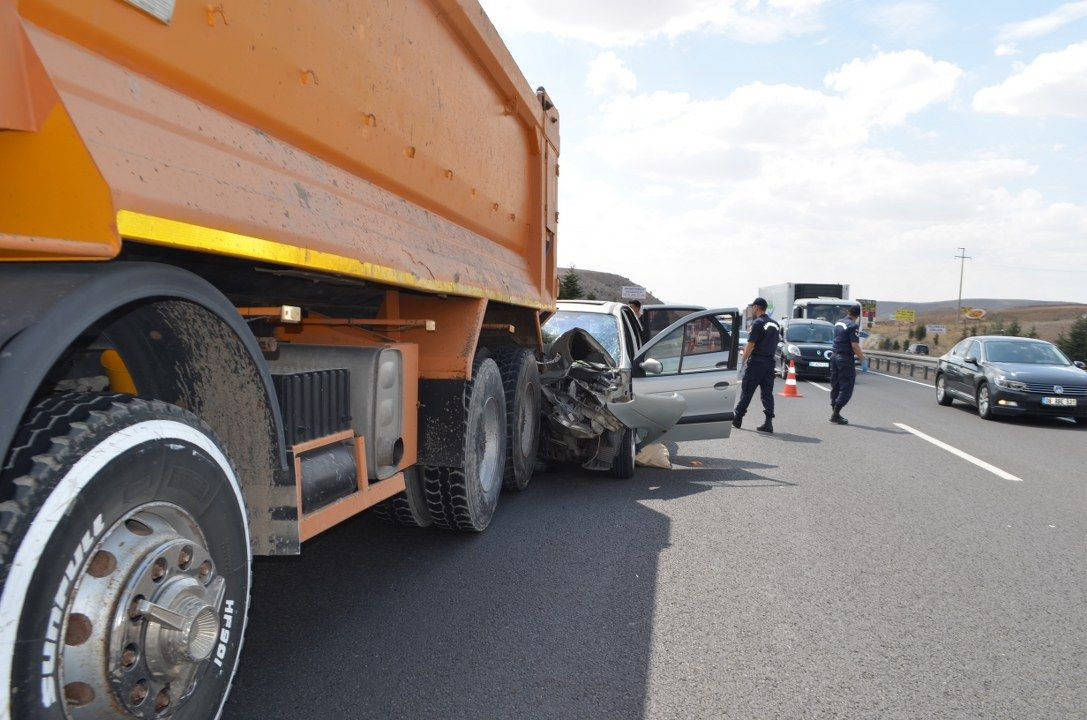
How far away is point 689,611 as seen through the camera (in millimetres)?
3814

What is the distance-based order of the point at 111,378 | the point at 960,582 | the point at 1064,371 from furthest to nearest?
1. the point at 1064,371
2. the point at 960,582
3. the point at 111,378

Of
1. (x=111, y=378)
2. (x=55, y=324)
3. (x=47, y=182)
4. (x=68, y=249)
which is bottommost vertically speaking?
(x=111, y=378)

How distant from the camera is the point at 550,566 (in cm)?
443

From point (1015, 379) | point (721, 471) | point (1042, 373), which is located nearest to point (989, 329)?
point (1042, 373)

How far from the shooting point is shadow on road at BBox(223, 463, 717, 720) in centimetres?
284

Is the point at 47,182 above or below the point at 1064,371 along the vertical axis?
above

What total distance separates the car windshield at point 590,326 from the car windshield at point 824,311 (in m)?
19.1

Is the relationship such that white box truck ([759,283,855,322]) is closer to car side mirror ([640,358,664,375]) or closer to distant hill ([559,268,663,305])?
car side mirror ([640,358,664,375])

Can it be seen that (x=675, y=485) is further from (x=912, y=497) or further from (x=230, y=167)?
(x=230, y=167)

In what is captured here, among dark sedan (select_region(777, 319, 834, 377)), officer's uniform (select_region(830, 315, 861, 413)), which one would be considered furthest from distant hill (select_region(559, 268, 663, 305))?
officer's uniform (select_region(830, 315, 861, 413))

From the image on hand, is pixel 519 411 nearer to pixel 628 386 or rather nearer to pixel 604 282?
pixel 628 386

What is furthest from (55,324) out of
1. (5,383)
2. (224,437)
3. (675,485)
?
(675,485)

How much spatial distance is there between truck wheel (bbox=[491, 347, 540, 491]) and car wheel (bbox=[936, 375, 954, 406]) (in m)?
12.0

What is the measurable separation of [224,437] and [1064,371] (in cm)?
1399
